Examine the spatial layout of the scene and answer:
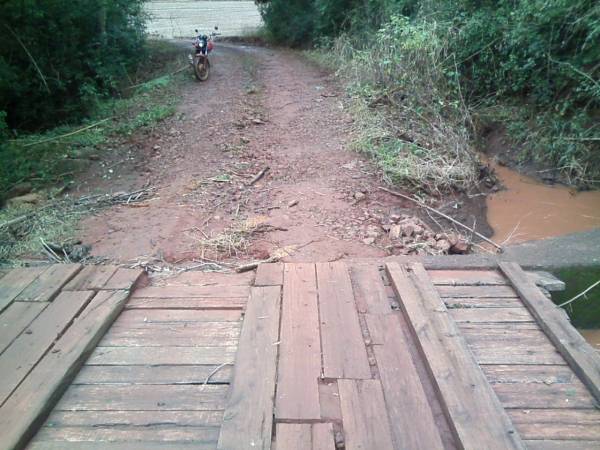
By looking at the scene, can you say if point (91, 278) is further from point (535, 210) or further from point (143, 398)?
point (535, 210)

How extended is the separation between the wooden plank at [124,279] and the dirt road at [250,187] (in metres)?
0.76

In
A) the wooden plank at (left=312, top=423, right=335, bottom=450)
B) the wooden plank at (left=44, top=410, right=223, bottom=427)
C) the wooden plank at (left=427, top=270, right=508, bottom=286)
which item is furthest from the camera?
the wooden plank at (left=427, top=270, right=508, bottom=286)

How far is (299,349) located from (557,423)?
109 centimetres

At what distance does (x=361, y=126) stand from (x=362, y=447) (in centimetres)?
538

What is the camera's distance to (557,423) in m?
1.88

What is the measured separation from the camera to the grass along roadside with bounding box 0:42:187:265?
427 centimetres

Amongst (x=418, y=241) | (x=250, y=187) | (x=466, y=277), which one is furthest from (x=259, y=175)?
(x=466, y=277)

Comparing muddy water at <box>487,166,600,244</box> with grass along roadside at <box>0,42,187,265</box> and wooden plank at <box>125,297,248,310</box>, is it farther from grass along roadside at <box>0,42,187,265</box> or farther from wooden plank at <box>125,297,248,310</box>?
grass along roadside at <box>0,42,187,265</box>

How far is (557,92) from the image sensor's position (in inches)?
257

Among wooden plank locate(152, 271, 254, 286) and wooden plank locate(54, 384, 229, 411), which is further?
wooden plank locate(152, 271, 254, 286)

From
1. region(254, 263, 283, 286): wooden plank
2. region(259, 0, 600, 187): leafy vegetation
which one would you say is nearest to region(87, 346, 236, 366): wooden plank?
region(254, 263, 283, 286): wooden plank

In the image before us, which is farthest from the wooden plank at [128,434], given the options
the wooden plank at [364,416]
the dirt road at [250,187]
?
the dirt road at [250,187]

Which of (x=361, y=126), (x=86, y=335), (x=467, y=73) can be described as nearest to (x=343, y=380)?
(x=86, y=335)

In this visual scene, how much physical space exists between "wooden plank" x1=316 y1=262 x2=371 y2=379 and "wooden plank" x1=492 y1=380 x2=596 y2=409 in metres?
0.58
